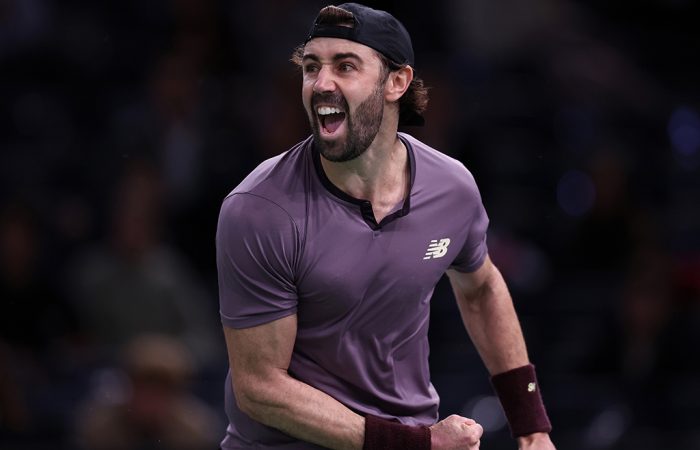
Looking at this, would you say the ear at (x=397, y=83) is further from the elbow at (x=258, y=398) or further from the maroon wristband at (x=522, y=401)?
the maroon wristband at (x=522, y=401)

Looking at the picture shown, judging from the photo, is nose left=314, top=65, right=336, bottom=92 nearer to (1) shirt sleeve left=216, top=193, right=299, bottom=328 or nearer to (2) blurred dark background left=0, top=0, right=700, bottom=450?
(1) shirt sleeve left=216, top=193, right=299, bottom=328

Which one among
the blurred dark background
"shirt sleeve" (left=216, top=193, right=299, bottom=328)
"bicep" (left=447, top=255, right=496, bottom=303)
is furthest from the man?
the blurred dark background

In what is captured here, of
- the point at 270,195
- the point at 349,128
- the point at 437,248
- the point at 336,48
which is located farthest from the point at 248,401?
the point at 336,48

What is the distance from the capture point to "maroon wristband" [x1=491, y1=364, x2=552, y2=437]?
16.1 feet

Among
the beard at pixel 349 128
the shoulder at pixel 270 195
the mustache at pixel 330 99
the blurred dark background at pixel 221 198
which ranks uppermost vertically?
the mustache at pixel 330 99

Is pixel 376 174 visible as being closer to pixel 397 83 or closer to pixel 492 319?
pixel 397 83

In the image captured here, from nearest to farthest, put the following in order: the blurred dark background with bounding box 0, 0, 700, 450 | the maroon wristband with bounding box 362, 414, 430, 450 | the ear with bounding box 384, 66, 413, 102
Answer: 1. the maroon wristband with bounding box 362, 414, 430, 450
2. the ear with bounding box 384, 66, 413, 102
3. the blurred dark background with bounding box 0, 0, 700, 450

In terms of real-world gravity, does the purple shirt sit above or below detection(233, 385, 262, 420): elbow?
above

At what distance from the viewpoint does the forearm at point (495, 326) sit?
496 cm

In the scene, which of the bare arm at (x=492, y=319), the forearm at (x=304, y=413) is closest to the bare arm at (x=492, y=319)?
the bare arm at (x=492, y=319)

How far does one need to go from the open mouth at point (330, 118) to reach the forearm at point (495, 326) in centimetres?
98

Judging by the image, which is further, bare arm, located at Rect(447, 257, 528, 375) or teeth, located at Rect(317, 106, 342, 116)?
bare arm, located at Rect(447, 257, 528, 375)

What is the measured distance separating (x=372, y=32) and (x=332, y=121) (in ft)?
1.00

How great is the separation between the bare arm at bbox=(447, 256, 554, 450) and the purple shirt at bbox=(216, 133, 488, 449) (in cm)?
24
